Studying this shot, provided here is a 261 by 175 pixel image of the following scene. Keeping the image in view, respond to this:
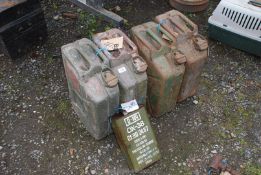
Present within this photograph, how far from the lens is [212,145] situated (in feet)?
12.3

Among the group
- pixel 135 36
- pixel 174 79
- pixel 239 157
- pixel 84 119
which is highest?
pixel 135 36

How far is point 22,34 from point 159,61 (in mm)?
2096

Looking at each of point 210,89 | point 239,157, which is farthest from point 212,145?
point 210,89

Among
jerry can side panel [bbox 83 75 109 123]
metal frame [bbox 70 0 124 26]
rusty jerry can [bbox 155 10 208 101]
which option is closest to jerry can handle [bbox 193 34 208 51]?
rusty jerry can [bbox 155 10 208 101]

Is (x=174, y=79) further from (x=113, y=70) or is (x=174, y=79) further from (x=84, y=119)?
(x=84, y=119)

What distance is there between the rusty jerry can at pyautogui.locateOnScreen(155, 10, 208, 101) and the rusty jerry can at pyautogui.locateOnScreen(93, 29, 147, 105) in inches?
23.0

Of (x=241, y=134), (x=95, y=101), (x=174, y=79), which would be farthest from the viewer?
(x=241, y=134)

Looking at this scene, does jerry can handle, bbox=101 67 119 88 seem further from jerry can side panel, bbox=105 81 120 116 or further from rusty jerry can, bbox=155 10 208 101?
rusty jerry can, bbox=155 10 208 101

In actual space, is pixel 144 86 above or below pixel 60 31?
above

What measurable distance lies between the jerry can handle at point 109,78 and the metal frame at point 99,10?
202 centimetres

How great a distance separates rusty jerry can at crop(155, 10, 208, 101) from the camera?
3.50 metres

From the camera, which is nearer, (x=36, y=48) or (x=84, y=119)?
(x=84, y=119)

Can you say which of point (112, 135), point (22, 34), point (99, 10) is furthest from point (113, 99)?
Result: point (99, 10)

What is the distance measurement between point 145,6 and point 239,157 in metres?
3.10
